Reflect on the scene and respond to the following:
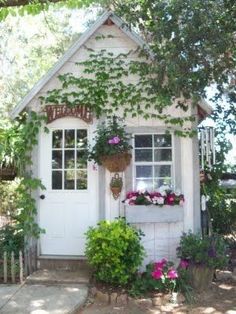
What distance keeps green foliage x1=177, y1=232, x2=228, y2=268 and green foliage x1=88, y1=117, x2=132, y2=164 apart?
5.83ft

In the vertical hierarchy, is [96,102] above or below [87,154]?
above

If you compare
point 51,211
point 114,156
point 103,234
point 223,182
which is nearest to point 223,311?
point 103,234

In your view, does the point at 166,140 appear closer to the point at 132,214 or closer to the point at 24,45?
the point at 132,214

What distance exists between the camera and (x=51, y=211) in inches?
306

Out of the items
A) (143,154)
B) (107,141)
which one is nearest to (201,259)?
(143,154)

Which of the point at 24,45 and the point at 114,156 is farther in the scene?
the point at 24,45

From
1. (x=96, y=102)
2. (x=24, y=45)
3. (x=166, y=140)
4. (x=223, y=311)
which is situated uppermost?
(x=24, y=45)

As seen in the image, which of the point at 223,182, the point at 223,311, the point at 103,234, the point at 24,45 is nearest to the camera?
the point at 223,311

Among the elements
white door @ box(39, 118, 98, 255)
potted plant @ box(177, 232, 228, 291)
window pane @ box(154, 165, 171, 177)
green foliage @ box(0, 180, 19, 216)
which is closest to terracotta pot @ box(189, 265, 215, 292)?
potted plant @ box(177, 232, 228, 291)

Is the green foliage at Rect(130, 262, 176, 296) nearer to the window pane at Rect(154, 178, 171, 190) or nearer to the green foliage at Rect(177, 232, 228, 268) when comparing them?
the green foliage at Rect(177, 232, 228, 268)

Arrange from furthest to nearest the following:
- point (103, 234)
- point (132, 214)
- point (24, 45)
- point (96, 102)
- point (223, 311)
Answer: point (24, 45) → point (96, 102) → point (132, 214) → point (103, 234) → point (223, 311)

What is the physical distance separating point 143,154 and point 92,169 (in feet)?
3.03

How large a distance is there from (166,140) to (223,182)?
3.63 m

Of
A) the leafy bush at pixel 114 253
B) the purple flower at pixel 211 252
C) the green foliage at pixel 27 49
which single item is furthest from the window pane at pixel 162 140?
the green foliage at pixel 27 49
